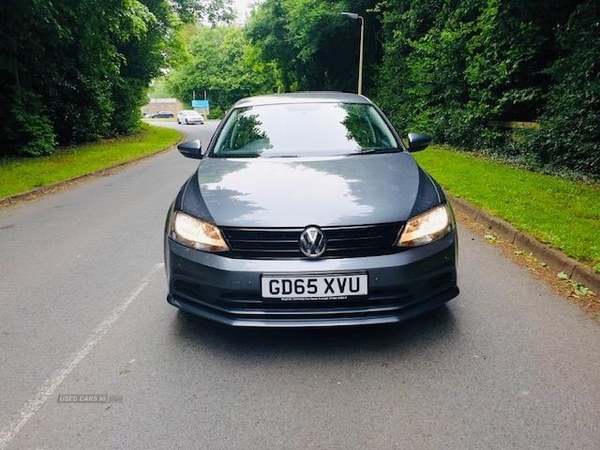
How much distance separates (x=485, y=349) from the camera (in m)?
3.28

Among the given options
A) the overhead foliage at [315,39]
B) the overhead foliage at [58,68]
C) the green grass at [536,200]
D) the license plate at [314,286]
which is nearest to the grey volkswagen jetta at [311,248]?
the license plate at [314,286]

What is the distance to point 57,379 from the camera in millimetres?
2990

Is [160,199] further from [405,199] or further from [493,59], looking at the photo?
[493,59]

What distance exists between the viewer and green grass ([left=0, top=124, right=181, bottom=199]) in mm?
10453

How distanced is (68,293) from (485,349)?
3.35 m

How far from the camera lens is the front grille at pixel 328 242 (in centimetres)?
300

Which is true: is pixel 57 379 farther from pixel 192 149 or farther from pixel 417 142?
pixel 417 142

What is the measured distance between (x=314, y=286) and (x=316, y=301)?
10 cm

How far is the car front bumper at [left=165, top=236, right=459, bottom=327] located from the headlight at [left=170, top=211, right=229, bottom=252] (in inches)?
1.9

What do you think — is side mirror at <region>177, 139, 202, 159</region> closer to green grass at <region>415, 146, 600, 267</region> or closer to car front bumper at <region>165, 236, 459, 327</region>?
car front bumper at <region>165, 236, 459, 327</region>

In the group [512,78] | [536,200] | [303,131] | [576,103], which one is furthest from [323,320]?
[512,78]

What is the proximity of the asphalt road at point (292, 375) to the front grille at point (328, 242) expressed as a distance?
667mm

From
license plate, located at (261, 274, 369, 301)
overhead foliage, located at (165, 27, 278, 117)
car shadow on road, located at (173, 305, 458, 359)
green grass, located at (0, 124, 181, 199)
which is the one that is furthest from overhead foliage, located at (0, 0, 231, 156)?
overhead foliage, located at (165, 27, 278, 117)

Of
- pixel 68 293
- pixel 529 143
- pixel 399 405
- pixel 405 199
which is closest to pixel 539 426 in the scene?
pixel 399 405
